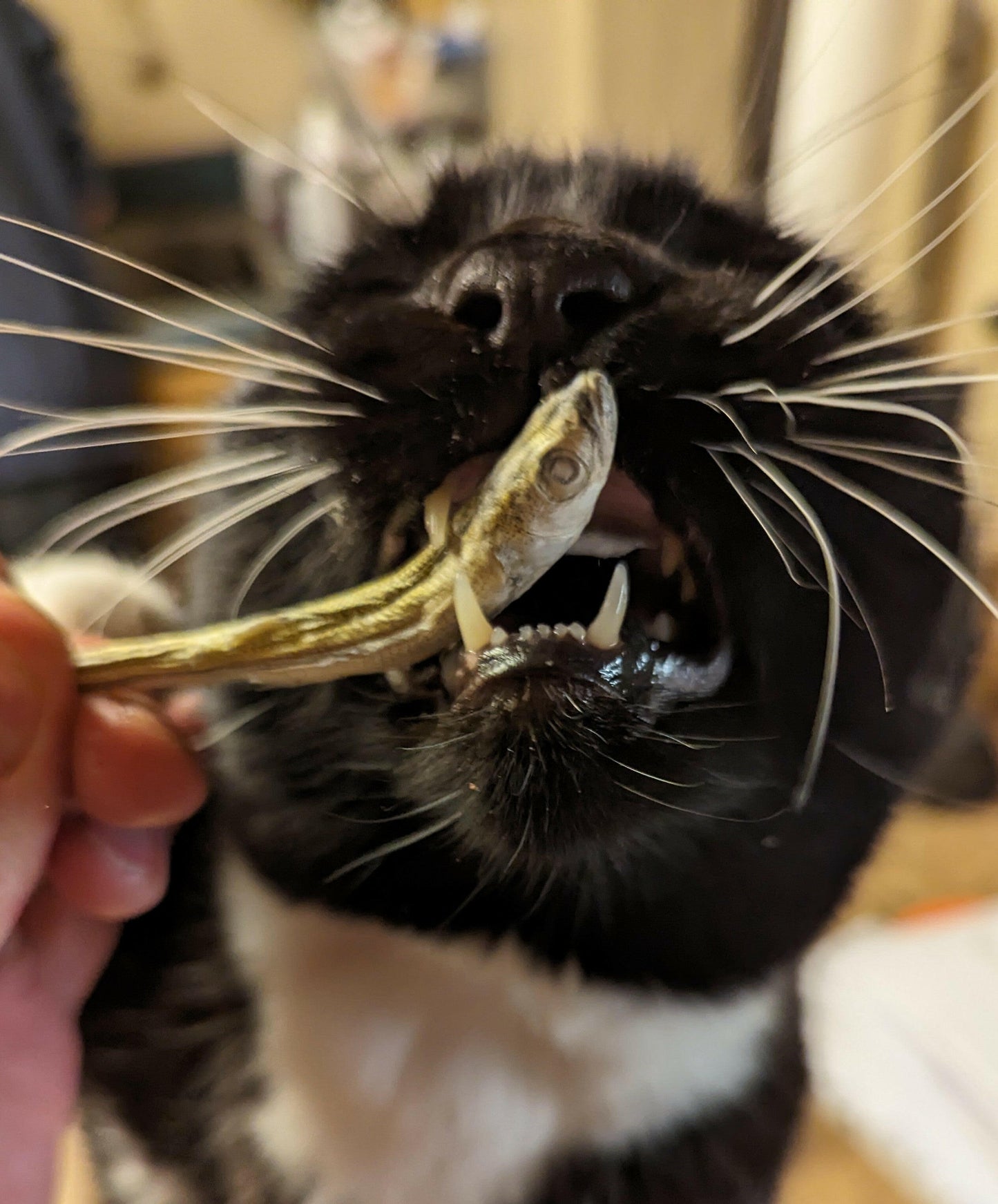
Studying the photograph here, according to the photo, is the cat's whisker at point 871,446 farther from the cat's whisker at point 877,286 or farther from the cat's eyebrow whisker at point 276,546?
the cat's eyebrow whisker at point 276,546

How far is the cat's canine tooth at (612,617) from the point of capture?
391 millimetres

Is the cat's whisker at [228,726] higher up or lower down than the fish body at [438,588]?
lower down

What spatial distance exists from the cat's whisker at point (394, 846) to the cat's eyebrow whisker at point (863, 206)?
0.28m

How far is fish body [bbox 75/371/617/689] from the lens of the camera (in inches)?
14.3

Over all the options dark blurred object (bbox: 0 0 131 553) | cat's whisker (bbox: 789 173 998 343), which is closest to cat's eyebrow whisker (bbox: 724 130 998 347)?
cat's whisker (bbox: 789 173 998 343)

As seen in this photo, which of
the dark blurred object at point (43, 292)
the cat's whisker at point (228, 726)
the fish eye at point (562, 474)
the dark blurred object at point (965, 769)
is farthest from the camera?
the dark blurred object at point (43, 292)

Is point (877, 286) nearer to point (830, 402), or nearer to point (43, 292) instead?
point (830, 402)

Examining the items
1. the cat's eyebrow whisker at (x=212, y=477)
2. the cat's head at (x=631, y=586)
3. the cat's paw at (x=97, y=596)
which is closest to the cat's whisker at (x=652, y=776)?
the cat's head at (x=631, y=586)

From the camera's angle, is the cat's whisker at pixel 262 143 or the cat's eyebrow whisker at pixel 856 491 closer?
the cat's eyebrow whisker at pixel 856 491

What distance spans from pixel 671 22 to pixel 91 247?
82cm

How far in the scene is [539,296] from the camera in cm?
40

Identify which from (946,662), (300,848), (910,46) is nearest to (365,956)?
(300,848)

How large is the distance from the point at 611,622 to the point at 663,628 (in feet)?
0.22

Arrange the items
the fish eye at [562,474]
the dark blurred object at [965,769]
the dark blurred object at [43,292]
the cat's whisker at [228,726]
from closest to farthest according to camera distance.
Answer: the fish eye at [562,474] → the cat's whisker at [228,726] → the dark blurred object at [965,769] → the dark blurred object at [43,292]
